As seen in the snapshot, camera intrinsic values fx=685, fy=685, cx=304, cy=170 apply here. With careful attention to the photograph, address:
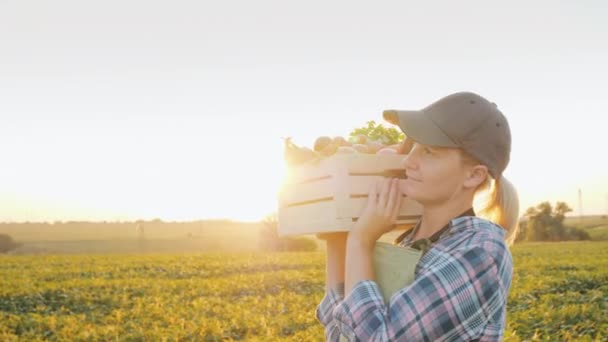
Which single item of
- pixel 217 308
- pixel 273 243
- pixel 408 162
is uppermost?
pixel 408 162

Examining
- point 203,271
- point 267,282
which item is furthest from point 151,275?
point 267,282

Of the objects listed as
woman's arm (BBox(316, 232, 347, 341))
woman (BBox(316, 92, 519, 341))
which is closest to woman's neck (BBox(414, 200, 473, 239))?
woman (BBox(316, 92, 519, 341))

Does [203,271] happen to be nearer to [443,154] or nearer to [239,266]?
[239,266]

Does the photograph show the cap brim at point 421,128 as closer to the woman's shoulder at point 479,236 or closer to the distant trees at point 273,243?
the woman's shoulder at point 479,236

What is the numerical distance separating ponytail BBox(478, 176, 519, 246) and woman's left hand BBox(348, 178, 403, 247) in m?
0.33

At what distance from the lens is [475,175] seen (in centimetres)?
207

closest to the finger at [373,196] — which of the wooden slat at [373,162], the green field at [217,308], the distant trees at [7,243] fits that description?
the wooden slat at [373,162]

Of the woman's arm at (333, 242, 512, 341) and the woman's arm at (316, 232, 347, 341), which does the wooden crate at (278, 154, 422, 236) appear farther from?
the woman's arm at (333, 242, 512, 341)

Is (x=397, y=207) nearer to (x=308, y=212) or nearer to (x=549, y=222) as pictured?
(x=308, y=212)

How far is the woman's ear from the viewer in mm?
2061

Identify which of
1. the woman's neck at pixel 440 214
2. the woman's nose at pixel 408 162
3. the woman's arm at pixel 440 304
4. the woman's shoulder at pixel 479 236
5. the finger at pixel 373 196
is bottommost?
the woman's arm at pixel 440 304

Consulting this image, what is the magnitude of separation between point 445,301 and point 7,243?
158 ft

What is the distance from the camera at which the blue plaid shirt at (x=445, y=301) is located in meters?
1.85

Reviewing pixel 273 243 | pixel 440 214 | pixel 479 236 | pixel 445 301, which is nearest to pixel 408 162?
pixel 440 214
